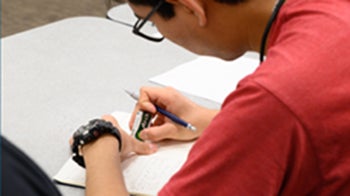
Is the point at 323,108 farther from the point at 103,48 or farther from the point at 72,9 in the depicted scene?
the point at 72,9

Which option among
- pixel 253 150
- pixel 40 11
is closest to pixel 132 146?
pixel 253 150

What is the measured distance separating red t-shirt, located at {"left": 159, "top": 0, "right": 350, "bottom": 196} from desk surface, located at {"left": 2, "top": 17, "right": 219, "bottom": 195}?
369 millimetres

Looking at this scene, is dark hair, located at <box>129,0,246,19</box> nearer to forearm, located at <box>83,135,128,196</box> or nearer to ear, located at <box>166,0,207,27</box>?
ear, located at <box>166,0,207,27</box>

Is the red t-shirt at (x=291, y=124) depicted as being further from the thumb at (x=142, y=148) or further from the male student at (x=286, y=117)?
the thumb at (x=142, y=148)

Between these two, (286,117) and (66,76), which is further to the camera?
(66,76)

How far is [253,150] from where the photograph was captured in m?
0.71

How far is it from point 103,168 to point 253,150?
0.37 metres

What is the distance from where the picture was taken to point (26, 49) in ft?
5.08

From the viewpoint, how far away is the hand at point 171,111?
1.12 m

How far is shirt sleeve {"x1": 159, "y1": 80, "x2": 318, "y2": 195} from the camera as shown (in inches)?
27.2

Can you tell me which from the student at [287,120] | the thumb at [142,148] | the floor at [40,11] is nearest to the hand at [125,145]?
the thumb at [142,148]

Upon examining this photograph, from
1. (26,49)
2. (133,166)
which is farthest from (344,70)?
(26,49)

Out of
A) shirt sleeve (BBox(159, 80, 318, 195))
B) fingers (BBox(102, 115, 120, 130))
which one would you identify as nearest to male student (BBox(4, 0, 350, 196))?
shirt sleeve (BBox(159, 80, 318, 195))

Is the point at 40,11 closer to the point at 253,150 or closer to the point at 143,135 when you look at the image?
the point at 143,135
